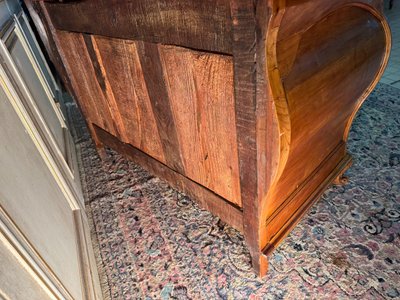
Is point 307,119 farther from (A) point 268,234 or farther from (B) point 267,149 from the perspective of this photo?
(A) point 268,234

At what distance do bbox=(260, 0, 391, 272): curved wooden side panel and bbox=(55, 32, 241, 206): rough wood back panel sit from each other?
13 cm

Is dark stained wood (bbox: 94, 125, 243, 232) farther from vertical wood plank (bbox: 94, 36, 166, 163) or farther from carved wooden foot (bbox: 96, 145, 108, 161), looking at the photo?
carved wooden foot (bbox: 96, 145, 108, 161)

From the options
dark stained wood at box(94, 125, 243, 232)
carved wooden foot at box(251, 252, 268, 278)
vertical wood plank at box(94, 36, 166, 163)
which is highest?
vertical wood plank at box(94, 36, 166, 163)

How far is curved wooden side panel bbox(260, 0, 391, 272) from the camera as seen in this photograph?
0.55 metres

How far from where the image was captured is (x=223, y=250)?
3.59 ft

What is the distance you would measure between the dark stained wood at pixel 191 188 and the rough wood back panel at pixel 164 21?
0.52 m

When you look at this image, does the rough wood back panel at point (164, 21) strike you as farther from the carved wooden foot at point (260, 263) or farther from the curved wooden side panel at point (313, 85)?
the carved wooden foot at point (260, 263)

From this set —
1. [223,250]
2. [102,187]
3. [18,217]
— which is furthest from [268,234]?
[102,187]

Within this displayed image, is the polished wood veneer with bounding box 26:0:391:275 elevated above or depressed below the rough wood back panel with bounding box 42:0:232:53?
below

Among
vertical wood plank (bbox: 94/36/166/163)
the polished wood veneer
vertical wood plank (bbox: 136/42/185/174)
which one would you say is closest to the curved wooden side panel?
the polished wood veneer

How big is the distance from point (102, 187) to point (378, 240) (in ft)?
4.35

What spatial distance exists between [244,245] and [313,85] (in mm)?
694

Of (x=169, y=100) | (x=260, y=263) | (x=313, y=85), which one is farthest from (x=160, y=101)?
(x=260, y=263)

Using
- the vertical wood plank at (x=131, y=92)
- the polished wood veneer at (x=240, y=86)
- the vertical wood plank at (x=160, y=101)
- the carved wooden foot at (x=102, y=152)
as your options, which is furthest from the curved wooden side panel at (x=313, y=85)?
the carved wooden foot at (x=102, y=152)
